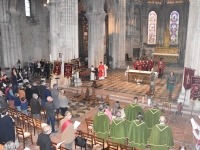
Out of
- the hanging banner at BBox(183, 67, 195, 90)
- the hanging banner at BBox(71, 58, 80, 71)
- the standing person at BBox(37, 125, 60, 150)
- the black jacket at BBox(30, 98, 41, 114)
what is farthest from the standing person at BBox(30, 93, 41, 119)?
the hanging banner at BBox(183, 67, 195, 90)

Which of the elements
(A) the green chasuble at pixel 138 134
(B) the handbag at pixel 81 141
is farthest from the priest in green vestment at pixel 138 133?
(B) the handbag at pixel 81 141

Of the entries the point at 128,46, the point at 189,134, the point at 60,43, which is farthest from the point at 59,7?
the point at 128,46

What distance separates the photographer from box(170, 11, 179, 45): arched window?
106 feet

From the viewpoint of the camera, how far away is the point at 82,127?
944 centimetres

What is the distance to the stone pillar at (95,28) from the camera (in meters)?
20.8

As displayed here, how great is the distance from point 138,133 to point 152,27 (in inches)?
1175

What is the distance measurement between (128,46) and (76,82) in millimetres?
16539

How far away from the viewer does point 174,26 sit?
32.7 meters

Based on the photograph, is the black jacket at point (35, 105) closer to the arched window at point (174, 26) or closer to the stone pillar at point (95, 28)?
the stone pillar at point (95, 28)

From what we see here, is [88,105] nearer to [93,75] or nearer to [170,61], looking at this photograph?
[93,75]

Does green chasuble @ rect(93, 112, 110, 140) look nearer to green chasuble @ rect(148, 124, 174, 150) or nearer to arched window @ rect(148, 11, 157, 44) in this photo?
green chasuble @ rect(148, 124, 174, 150)

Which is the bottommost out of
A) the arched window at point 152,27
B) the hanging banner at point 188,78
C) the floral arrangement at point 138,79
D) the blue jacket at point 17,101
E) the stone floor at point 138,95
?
the stone floor at point 138,95

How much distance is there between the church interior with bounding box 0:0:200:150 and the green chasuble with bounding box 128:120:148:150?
959 mm

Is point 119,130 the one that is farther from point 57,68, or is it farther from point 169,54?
point 169,54
